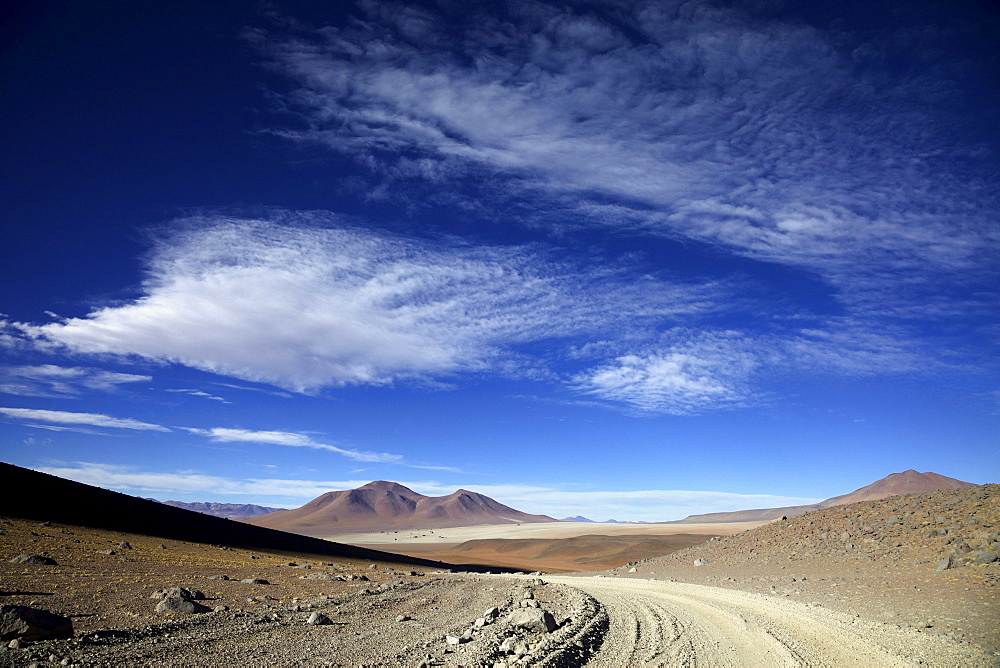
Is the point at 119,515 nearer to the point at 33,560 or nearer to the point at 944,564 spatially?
the point at 33,560

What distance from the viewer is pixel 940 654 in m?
10.6

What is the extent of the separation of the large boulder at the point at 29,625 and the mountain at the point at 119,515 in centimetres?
3131

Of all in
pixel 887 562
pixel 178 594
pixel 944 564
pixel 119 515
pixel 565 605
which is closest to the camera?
pixel 178 594

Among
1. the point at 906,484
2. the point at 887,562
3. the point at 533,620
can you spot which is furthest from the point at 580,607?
the point at 906,484

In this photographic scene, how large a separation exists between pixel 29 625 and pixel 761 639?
45.8 ft

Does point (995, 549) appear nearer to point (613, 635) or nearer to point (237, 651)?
point (613, 635)

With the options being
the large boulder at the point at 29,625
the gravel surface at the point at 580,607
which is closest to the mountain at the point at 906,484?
the gravel surface at the point at 580,607

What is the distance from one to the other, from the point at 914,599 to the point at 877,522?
1033 cm

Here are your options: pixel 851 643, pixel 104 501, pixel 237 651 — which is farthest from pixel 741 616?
pixel 104 501

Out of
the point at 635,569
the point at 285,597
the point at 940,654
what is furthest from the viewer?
the point at 635,569

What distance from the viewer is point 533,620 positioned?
483 inches

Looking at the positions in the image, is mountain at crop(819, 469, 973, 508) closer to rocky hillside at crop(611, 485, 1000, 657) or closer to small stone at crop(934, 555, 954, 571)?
rocky hillside at crop(611, 485, 1000, 657)

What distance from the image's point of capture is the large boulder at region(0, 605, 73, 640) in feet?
27.1

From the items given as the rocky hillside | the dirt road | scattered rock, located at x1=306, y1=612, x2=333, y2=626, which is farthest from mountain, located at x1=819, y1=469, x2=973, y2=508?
scattered rock, located at x1=306, y1=612, x2=333, y2=626
